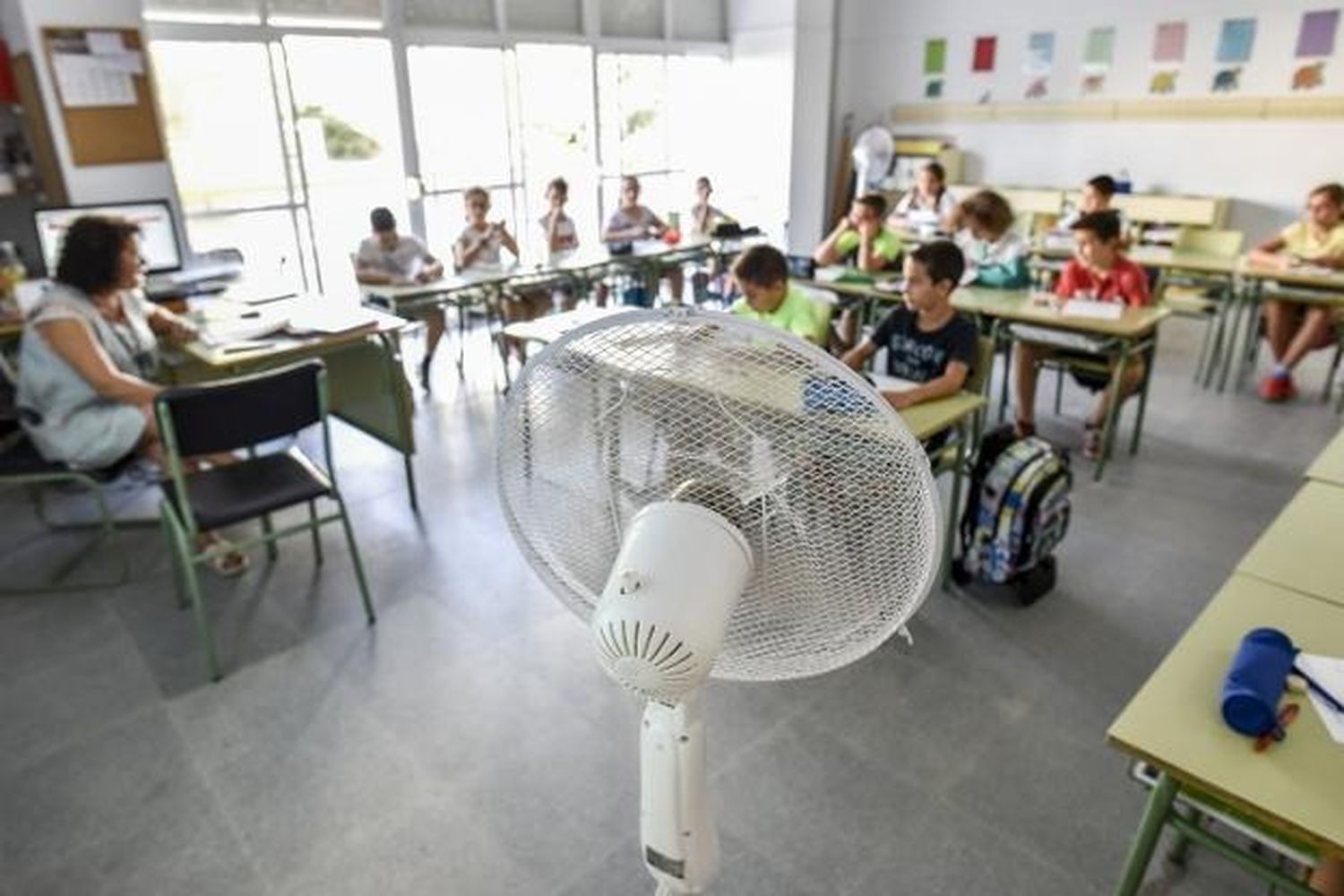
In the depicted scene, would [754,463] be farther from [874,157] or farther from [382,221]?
[874,157]

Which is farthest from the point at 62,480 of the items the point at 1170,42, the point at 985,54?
the point at 1170,42

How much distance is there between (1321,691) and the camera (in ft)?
3.85

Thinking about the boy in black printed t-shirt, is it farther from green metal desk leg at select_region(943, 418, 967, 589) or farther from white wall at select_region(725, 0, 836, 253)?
white wall at select_region(725, 0, 836, 253)

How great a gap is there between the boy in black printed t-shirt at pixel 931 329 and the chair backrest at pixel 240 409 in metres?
1.56

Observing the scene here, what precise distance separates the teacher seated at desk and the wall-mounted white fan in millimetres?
5962

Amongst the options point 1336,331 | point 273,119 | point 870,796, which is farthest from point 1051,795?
point 273,119

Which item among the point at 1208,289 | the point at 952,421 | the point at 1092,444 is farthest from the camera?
the point at 1208,289

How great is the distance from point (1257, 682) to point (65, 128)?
15.0ft

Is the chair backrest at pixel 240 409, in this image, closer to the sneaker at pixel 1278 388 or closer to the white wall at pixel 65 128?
the white wall at pixel 65 128

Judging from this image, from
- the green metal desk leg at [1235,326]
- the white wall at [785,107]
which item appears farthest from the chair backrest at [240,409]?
the white wall at [785,107]

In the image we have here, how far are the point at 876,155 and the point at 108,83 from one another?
5.61 m

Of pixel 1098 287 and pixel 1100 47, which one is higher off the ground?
pixel 1100 47

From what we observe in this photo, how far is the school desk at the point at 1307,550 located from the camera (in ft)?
4.70

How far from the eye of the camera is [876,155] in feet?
24.0
